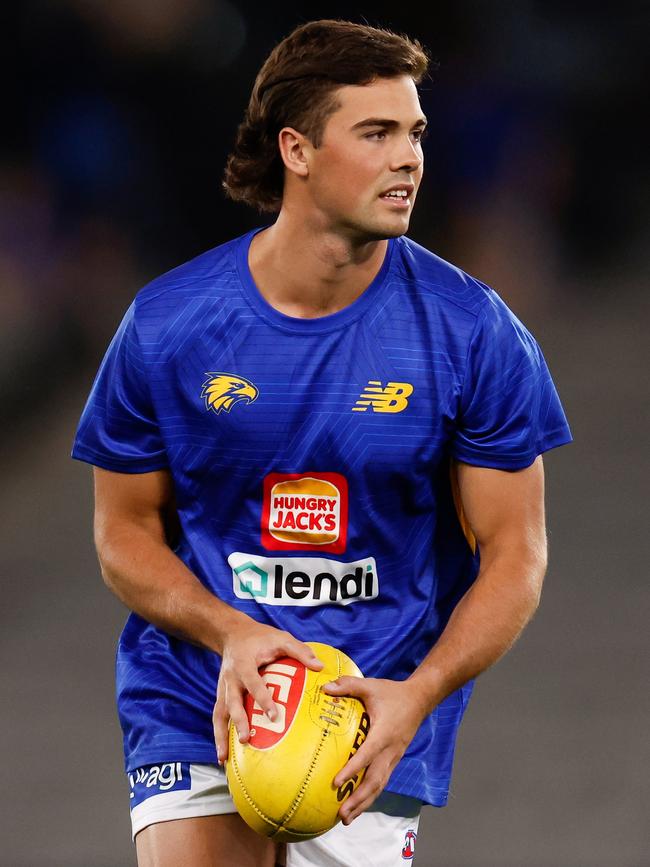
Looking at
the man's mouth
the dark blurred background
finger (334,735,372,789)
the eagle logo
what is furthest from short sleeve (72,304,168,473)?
the dark blurred background

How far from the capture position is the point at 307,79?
284cm

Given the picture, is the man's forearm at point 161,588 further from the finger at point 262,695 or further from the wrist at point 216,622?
the finger at point 262,695

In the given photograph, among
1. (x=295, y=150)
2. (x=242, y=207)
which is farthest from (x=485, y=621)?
(x=242, y=207)

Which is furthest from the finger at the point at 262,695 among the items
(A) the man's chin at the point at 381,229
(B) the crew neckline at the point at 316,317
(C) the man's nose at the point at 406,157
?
(C) the man's nose at the point at 406,157

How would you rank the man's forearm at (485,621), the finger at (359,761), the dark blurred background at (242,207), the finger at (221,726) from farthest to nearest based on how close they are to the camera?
1. the dark blurred background at (242,207)
2. the man's forearm at (485,621)
3. the finger at (221,726)
4. the finger at (359,761)

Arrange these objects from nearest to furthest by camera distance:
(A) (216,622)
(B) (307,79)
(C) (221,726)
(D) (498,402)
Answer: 1. (C) (221,726)
2. (A) (216,622)
3. (D) (498,402)
4. (B) (307,79)

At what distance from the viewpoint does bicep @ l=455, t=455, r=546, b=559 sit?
2.71 m

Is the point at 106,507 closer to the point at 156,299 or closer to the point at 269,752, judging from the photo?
the point at 156,299

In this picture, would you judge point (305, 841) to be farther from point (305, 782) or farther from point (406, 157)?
point (406, 157)

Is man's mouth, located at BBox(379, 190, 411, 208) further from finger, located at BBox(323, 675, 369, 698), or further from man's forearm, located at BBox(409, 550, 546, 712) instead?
finger, located at BBox(323, 675, 369, 698)

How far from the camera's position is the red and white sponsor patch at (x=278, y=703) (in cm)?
239

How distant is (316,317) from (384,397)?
0.64 feet

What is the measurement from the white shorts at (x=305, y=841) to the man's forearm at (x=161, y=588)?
0.83 feet

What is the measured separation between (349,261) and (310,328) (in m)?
0.14
